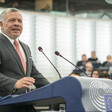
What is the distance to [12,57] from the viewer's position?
2000 mm

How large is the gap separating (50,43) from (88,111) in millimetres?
10146

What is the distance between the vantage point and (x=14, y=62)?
1997 mm

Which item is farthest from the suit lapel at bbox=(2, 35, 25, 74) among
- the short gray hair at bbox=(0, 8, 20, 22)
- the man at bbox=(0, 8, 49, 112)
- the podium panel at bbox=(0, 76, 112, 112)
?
the podium panel at bbox=(0, 76, 112, 112)

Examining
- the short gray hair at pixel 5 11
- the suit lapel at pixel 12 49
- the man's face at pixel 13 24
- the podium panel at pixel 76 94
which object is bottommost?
the podium panel at pixel 76 94

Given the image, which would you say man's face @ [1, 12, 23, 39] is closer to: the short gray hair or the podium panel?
the short gray hair

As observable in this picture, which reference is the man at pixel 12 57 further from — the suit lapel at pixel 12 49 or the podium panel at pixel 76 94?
the podium panel at pixel 76 94

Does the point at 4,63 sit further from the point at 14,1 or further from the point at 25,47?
the point at 14,1

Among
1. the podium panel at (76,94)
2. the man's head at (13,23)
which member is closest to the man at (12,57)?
the man's head at (13,23)

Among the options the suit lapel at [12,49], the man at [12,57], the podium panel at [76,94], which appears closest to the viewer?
the podium panel at [76,94]

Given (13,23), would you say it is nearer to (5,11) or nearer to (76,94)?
(5,11)

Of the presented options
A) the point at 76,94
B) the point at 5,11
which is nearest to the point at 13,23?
the point at 5,11

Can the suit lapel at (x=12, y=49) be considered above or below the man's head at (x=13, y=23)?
below

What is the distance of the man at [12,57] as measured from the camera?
75.2 inches

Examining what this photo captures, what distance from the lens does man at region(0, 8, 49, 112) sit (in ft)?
6.26
